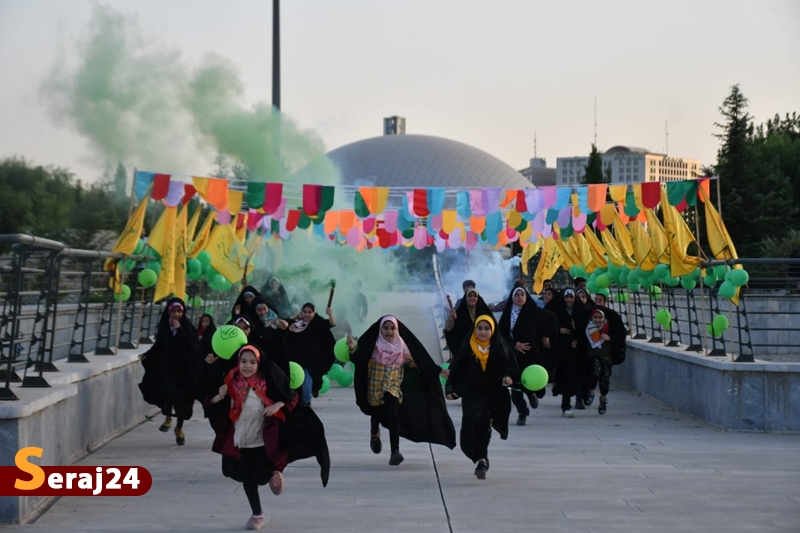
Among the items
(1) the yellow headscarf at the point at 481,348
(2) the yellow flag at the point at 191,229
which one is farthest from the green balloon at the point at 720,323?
(2) the yellow flag at the point at 191,229

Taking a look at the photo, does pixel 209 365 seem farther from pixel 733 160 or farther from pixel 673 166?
pixel 673 166

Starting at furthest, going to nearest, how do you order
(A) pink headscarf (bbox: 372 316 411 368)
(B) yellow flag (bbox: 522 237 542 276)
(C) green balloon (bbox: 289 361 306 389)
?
(B) yellow flag (bbox: 522 237 542 276) → (A) pink headscarf (bbox: 372 316 411 368) → (C) green balloon (bbox: 289 361 306 389)

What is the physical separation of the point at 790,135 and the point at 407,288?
866 inches

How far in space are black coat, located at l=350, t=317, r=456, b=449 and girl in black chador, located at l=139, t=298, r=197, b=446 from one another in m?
1.90

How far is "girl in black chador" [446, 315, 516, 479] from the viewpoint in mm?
8656

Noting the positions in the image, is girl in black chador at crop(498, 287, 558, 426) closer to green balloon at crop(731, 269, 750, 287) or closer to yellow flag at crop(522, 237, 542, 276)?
green balloon at crop(731, 269, 750, 287)

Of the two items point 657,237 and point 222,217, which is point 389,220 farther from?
point 657,237

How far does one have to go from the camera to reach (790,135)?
60.1 m

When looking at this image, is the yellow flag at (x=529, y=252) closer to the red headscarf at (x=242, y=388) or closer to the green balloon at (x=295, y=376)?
the green balloon at (x=295, y=376)

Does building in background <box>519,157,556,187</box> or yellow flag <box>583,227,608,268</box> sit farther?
building in background <box>519,157,556,187</box>

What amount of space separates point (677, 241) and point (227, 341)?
919cm

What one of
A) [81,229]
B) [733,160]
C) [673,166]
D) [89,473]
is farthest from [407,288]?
[673,166]

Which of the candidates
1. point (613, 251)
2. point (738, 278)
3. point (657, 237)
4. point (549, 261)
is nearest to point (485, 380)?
point (738, 278)

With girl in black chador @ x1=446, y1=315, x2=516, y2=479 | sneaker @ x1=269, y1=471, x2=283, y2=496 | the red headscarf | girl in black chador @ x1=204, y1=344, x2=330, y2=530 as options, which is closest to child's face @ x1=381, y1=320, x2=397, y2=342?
girl in black chador @ x1=446, y1=315, x2=516, y2=479
